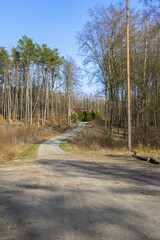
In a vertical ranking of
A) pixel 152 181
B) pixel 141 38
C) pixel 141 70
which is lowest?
pixel 152 181

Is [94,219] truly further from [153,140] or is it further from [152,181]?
[153,140]

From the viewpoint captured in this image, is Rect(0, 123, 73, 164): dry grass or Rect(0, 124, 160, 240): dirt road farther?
Rect(0, 123, 73, 164): dry grass

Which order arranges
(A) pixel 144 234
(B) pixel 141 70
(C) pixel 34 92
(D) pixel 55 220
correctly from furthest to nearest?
(C) pixel 34 92, (B) pixel 141 70, (D) pixel 55 220, (A) pixel 144 234

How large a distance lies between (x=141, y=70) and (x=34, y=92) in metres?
34.3

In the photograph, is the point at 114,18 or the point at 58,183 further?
the point at 114,18

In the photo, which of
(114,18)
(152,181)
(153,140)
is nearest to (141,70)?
(114,18)

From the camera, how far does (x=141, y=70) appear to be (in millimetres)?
20625

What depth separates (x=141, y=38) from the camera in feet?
62.2

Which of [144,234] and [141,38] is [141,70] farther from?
[144,234]

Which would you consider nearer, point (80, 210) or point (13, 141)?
point (80, 210)

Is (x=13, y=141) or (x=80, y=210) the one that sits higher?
(x=80, y=210)

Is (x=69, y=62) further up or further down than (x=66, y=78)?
further up

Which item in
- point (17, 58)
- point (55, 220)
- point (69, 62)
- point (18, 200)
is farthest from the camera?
point (69, 62)

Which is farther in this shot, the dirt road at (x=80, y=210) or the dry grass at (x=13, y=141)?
the dry grass at (x=13, y=141)
